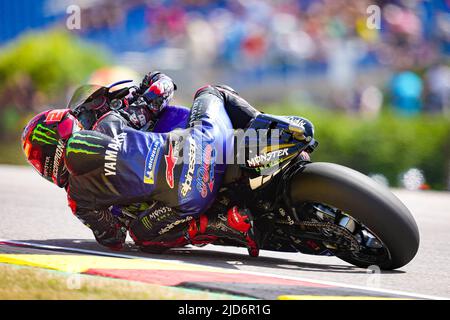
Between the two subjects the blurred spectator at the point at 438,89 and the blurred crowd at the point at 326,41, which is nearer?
the blurred spectator at the point at 438,89

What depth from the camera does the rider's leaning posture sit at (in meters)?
4.41

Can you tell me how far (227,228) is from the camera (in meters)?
4.59

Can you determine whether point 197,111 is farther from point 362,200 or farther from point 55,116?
point 362,200

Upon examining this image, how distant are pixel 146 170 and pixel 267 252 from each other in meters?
1.28

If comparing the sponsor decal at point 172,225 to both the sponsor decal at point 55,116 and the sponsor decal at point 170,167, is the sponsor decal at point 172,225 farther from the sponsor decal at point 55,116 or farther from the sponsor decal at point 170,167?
the sponsor decal at point 55,116

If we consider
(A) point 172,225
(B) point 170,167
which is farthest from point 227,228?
(B) point 170,167

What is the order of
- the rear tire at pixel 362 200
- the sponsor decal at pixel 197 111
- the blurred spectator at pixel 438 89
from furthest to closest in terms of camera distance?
the blurred spectator at pixel 438 89 → the sponsor decal at pixel 197 111 → the rear tire at pixel 362 200

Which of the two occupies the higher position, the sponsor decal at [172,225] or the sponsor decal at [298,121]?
the sponsor decal at [298,121]

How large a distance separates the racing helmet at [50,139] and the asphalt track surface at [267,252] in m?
0.63

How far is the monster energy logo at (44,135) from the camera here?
15.0ft

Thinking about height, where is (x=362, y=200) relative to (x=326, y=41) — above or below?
below

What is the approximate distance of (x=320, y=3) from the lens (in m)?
14.0

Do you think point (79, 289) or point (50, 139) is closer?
point (79, 289)

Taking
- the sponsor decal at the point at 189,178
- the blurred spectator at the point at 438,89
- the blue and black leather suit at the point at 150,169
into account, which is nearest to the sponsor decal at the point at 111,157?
the blue and black leather suit at the point at 150,169
